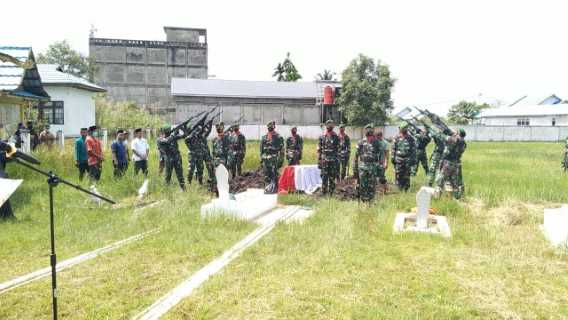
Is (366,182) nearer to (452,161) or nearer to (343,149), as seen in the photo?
(452,161)

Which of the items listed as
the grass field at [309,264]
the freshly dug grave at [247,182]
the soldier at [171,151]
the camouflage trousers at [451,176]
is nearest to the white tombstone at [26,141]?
the grass field at [309,264]

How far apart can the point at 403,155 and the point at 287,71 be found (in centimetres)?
4755

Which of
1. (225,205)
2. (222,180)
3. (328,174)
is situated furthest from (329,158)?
(225,205)

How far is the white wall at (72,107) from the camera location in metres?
25.9

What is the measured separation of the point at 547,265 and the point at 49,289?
225 inches

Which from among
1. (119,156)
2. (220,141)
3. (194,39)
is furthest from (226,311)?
(194,39)

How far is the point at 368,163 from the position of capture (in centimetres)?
888

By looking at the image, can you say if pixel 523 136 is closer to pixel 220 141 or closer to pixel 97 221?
pixel 220 141

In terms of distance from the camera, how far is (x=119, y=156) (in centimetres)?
1192

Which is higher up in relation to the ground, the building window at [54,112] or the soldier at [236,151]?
the building window at [54,112]

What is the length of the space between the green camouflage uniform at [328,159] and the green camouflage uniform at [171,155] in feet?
11.1

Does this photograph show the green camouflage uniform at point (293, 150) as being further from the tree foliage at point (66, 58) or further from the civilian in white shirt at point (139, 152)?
the tree foliage at point (66, 58)

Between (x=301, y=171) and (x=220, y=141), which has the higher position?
(x=220, y=141)

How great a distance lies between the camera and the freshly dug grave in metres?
11.4
